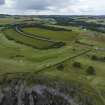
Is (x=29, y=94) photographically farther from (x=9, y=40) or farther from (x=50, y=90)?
(x=9, y=40)

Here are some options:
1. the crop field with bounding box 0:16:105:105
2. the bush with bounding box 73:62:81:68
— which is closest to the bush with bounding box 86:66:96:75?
the crop field with bounding box 0:16:105:105

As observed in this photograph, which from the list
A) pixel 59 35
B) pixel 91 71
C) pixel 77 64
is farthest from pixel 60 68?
pixel 59 35

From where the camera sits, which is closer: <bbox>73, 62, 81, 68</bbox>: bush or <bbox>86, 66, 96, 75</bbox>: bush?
<bbox>86, 66, 96, 75</bbox>: bush

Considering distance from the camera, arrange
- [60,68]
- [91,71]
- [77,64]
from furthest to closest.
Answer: [77,64] → [60,68] → [91,71]

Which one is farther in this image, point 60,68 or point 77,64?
point 77,64

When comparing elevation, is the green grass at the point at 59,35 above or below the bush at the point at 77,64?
below

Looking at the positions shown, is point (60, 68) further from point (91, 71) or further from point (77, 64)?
point (91, 71)

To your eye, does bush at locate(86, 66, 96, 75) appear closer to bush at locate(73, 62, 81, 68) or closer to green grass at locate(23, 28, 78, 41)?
bush at locate(73, 62, 81, 68)

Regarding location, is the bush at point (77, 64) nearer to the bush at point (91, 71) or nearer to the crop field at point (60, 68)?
the crop field at point (60, 68)

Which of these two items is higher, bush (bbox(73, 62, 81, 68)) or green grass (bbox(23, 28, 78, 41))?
bush (bbox(73, 62, 81, 68))

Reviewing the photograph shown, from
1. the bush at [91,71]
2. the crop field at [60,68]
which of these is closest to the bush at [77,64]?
the crop field at [60,68]

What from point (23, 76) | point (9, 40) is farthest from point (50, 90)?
point (9, 40)
